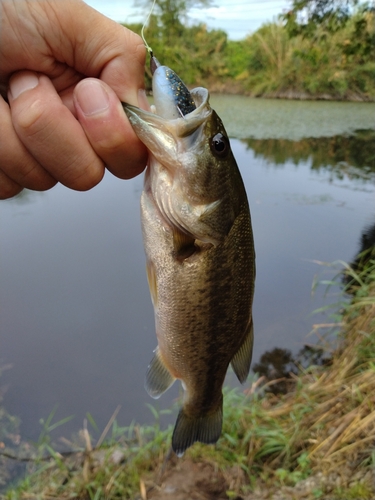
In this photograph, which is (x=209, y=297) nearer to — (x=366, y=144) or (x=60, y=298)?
(x=60, y=298)

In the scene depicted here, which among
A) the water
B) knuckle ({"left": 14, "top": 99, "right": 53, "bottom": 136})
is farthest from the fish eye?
the water

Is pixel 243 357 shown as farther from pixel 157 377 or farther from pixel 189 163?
pixel 189 163

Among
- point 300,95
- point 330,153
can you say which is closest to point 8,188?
point 330,153

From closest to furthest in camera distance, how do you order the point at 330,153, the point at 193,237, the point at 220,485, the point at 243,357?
1. the point at 193,237
2. the point at 243,357
3. the point at 220,485
4. the point at 330,153

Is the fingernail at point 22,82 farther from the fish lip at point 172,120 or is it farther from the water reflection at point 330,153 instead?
the water reflection at point 330,153

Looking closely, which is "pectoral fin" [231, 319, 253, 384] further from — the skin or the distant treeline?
the distant treeline

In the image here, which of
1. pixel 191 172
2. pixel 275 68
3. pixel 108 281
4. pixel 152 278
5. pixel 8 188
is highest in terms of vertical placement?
pixel 275 68
